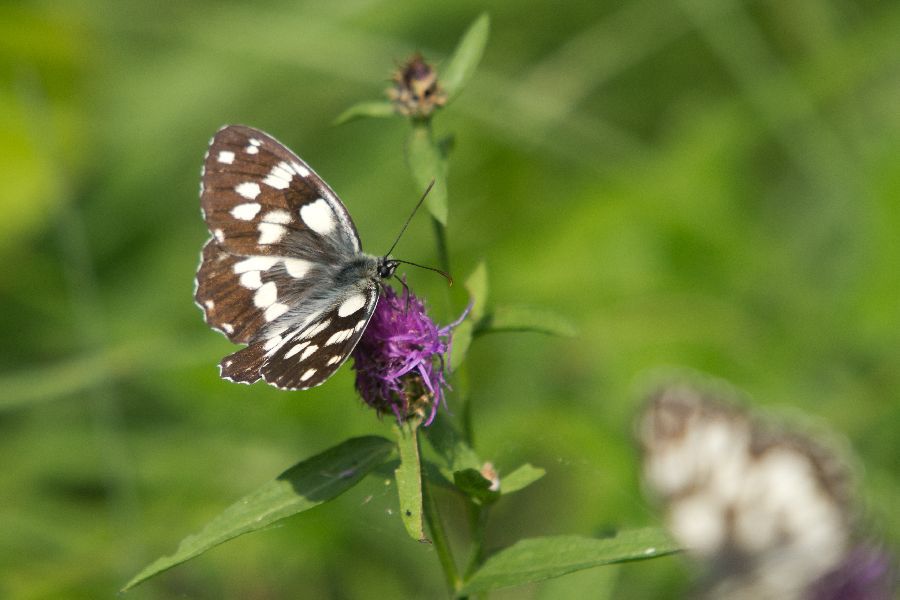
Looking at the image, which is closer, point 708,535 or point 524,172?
point 708,535

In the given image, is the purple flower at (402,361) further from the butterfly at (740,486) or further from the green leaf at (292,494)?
the butterfly at (740,486)

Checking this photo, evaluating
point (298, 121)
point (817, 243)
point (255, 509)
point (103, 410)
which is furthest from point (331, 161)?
point (255, 509)

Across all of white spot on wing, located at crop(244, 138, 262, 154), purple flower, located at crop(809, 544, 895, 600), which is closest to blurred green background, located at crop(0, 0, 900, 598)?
purple flower, located at crop(809, 544, 895, 600)

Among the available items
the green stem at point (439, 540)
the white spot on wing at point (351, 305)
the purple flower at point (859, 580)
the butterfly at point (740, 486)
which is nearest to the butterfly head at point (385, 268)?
the white spot on wing at point (351, 305)

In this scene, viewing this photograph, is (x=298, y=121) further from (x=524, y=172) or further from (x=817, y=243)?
(x=817, y=243)

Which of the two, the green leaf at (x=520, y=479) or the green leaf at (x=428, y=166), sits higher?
the green leaf at (x=428, y=166)

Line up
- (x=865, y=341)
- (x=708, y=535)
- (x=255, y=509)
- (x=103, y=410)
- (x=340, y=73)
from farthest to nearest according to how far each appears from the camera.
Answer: (x=340, y=73) → (x=865, y=341) → (x=103, y=410) → (x=708, y=535) → (x=255, y=509)

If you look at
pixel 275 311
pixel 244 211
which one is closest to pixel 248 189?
pixel 244 211
